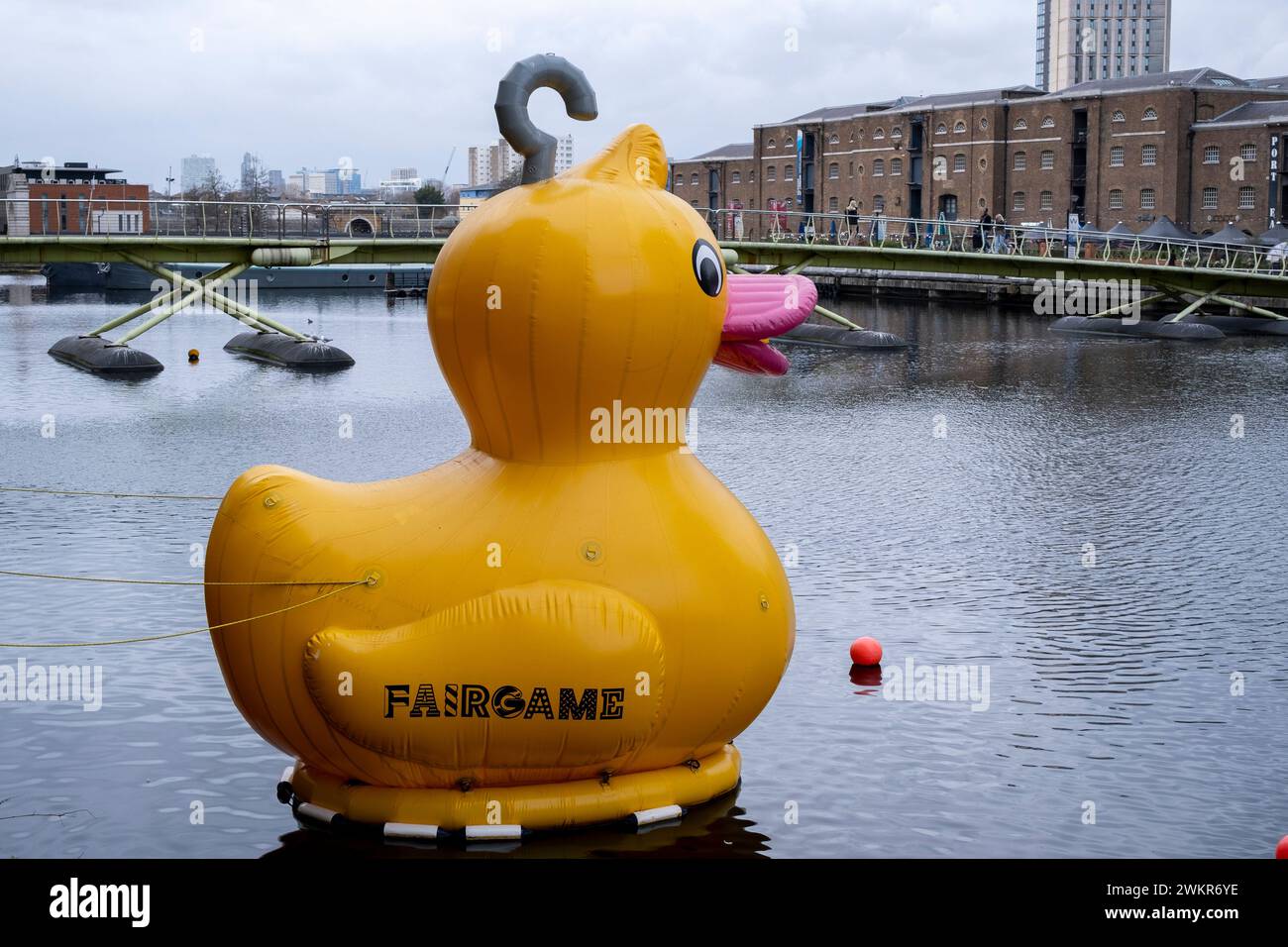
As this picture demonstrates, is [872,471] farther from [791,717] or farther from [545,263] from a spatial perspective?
[545,263]

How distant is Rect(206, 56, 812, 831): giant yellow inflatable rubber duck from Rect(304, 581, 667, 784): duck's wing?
0.01 m

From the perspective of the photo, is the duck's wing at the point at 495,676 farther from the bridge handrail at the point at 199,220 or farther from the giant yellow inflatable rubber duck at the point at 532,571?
the bridge handrail at the point at 199,220

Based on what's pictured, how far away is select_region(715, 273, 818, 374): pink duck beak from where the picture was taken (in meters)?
9.93

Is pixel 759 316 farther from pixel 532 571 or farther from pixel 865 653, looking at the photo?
pixel 865 653

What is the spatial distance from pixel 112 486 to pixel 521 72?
14425mm

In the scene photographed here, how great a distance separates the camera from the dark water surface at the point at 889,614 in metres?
9.99

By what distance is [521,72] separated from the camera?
947 centimetres

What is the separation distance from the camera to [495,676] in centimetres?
872

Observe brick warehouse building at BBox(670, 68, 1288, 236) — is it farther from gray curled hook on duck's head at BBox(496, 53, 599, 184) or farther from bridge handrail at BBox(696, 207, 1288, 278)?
gray curled hook on duck's head at BBox(496, 53, 599, 184)

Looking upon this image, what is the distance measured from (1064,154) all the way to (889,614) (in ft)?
Answer: 225

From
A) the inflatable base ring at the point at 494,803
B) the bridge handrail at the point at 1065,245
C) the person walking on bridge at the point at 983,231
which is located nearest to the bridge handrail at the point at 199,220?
the bridge handrail at the point at 1065,245

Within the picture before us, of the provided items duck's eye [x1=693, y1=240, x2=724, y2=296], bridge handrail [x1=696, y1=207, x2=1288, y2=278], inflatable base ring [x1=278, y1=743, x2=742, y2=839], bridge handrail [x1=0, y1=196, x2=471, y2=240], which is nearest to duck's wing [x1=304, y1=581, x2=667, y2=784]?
inflatable base ring [x1=278, y1=743, x2=742, y2=839]

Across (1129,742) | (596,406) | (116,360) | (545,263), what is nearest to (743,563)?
(596,406)

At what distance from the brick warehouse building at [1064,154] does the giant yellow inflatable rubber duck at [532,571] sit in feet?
220
